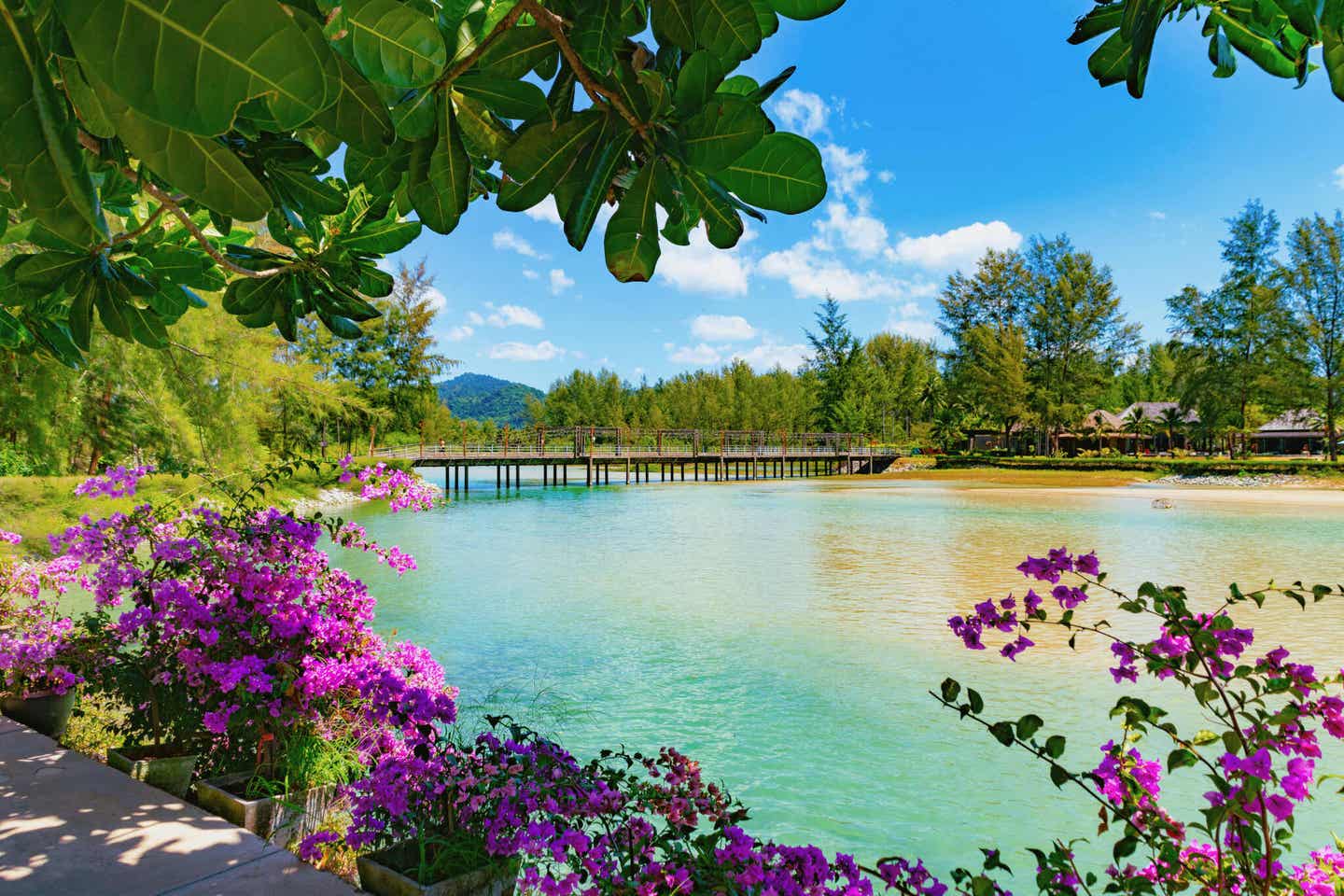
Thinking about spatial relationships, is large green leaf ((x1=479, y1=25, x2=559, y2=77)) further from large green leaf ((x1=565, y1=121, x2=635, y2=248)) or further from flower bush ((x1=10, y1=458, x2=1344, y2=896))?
flower bush ((x1=10, y1=458, x2=1344, y2=896))

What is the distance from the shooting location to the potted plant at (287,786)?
7.79 ft

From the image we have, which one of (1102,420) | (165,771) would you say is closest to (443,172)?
(165,771)

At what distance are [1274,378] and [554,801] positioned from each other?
3823 centimetres

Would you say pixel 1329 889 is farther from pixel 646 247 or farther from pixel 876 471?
pixel 876 471

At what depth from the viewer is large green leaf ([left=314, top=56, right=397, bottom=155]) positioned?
657mm

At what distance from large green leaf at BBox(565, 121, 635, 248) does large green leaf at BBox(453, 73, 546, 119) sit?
3.4 inches

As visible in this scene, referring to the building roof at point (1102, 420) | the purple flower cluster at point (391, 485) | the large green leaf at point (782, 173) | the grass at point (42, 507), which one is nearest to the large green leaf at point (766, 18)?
the large green leaf at point (782, 173)

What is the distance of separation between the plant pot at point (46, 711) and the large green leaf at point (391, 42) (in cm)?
393

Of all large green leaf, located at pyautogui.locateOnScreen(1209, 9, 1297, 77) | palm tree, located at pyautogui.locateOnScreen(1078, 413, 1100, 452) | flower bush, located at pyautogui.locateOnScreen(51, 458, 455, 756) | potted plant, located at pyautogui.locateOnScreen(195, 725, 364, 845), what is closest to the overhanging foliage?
large green leaf, located at pyautogui.locateOnScreen(1209, 9, 1297, 77)

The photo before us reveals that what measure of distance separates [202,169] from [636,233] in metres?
0.41

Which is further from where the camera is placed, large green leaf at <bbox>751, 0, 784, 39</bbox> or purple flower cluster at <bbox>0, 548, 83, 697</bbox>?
purple flower cluster at <bbox>0, 548, 83, 697</bbox>

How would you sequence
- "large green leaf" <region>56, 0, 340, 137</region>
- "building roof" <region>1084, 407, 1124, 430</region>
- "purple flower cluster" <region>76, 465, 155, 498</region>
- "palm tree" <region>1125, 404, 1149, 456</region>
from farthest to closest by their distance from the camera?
"building roof" <region>1084, 407, 1124, 430</region> → "palm tree" <region>1125, 404, 1149, 456</region> → "purple flower cluster" <region>76, 465, 155, 498</region> → "large green leaf" <region>56, 0, 340, 137</region>

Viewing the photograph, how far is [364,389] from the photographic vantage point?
35.0 metres

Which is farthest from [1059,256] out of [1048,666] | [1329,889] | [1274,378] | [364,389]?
[1329,889]
